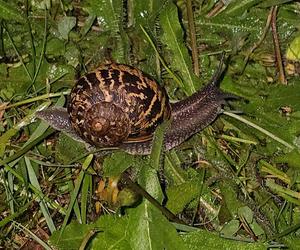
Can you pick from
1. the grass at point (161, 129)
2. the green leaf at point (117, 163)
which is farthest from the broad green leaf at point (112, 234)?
the green leaf at point (117, 163)

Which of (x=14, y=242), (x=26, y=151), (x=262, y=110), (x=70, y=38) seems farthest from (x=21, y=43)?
(x=262, y=110)

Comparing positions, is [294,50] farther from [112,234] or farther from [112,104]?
[112,234]

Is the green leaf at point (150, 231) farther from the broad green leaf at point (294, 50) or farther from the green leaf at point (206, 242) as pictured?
the broad green leaf at point (294, 50)

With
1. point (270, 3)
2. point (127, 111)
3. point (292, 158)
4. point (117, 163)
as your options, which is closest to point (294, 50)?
point (270, 3)

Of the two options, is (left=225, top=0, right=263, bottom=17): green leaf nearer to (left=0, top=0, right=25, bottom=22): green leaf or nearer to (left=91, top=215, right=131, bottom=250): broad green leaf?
(left=0, top=0, right=25, bottom=22): green leaf

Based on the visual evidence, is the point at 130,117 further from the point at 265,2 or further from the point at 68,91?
the point at 265,2
